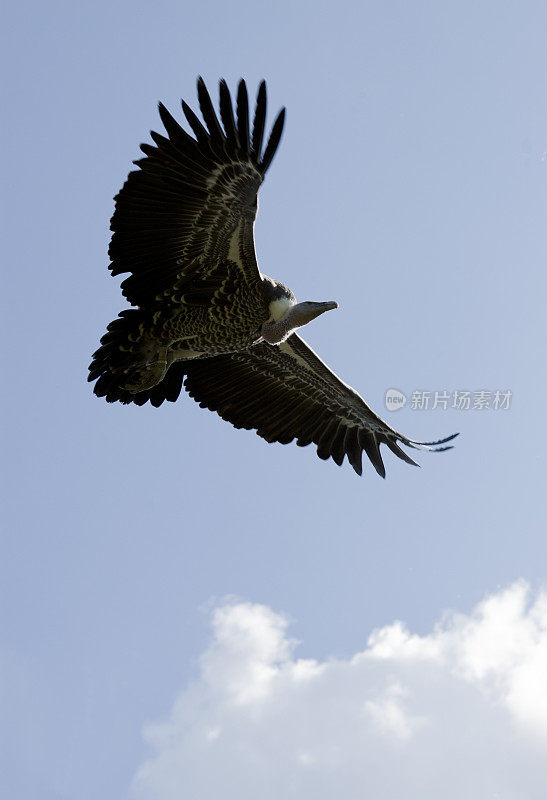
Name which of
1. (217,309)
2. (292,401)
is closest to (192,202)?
(217,309)

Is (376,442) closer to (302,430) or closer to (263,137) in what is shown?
(302,430)

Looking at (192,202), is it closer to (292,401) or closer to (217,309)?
(217,309)

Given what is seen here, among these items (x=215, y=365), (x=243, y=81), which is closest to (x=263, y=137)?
(x=243, y=81)

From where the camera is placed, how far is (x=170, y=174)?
11.2 metres

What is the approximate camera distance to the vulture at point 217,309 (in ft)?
36.3

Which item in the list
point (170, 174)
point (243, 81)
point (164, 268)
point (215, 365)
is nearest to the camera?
point (243, 81)

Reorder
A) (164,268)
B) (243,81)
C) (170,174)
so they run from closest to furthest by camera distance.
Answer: (243,81) → (170,174) → (164,268)

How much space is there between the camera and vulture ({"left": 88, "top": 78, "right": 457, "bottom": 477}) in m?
11.1

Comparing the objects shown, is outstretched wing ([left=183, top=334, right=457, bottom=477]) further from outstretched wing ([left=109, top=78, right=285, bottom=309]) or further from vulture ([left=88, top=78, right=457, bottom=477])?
outstretched wing ([left=109, top=78, right=285, bottom=309])

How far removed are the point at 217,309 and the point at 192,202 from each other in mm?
1463

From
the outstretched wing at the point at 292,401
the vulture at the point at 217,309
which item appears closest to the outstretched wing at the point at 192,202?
Result: the vulture at the point at 217,309

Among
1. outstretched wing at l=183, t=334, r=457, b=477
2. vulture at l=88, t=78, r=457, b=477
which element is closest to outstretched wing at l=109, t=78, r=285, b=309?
vulture at l=88, t=78, r=457, b=477

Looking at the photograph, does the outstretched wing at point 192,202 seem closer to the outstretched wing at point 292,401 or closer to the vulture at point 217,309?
the vulture at point 217,309

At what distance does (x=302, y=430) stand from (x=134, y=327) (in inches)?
125
